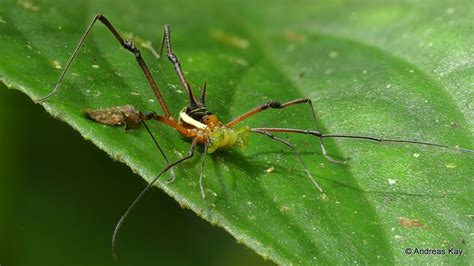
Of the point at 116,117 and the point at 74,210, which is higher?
the point at 116,117

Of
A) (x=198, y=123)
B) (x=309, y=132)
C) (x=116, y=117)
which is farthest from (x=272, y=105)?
(x=116, y=117)

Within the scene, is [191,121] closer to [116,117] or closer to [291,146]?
[116,117]

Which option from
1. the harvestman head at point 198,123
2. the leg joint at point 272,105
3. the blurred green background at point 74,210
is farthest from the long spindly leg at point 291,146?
the blurred green background at point 74,210

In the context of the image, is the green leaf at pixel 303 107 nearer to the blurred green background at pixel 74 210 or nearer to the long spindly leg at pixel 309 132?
the long spindly leg at pixel 309 132

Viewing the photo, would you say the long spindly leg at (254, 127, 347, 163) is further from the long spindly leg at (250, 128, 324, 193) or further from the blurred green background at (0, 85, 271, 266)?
the blurred green background at (0, 85, 271, 266)

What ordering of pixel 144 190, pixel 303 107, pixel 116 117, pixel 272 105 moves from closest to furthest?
pixel 144 190 < pixel 116 117 < pixel 272 105 < pixel 303 107

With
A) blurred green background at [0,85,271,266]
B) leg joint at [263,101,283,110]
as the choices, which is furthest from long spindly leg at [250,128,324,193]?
blurred green background at [0,85,271,266]
